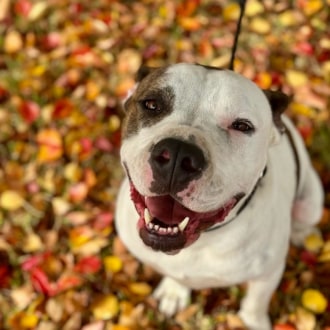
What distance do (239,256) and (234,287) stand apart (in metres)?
0.77

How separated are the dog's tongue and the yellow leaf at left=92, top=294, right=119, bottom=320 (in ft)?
3.31

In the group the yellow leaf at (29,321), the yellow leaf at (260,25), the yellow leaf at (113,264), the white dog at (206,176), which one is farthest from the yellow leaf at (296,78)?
the yellow leaf at (29,321)

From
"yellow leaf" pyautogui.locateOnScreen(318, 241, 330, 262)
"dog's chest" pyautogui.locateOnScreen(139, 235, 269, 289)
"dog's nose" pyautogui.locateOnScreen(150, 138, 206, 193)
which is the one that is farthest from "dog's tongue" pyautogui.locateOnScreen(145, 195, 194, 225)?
"yellow leaf" pyautogui.locateOnScreen(318, 241, 330, 262)

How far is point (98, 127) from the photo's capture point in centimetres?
338

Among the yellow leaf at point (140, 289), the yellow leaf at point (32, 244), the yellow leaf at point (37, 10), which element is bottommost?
the yellow leaf at point (140, 289)

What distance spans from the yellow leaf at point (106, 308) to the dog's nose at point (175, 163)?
1221mm

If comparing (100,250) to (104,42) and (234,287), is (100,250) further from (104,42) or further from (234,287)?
(104,42)

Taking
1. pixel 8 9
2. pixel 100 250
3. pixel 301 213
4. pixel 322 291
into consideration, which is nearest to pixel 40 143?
pixel 100 250

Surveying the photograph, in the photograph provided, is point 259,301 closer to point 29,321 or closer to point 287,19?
point 29,321

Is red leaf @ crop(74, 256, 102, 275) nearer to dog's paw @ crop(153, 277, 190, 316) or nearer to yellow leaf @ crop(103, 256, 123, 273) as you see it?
yellow leaf @ crop(103, 256, 123, 273)

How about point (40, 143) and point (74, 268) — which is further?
point (40, 143)

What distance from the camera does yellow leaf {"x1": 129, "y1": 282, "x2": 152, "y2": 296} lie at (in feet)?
9.38

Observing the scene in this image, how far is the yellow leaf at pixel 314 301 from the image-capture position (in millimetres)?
2781

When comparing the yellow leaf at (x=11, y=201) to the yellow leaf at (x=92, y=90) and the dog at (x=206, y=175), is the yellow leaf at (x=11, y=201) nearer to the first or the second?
the yellow leaf at (x=92, y=90)
